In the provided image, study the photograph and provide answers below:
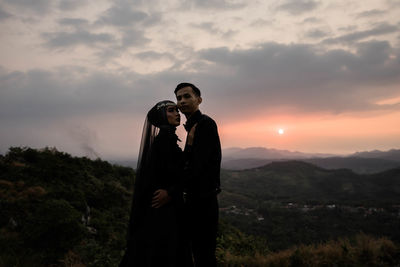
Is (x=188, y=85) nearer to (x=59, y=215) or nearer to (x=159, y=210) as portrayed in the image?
(x=159, y=210)

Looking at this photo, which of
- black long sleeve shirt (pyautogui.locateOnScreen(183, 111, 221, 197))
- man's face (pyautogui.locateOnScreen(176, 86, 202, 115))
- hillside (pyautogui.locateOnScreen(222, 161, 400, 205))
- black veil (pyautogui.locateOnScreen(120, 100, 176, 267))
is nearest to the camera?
black long sleeve shirt (pyautogui.locateOnScreen(183, 111, 221, 197))

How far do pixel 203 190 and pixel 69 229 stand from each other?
5.03m

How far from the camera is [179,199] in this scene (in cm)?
315

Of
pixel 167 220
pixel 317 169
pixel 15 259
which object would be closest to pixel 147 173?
pixel 167 220

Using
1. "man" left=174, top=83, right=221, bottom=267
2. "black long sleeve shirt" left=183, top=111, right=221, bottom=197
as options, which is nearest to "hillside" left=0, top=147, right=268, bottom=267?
"man" left=174, top=83, right=221, bottom=267

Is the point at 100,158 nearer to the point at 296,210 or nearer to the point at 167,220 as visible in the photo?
the point at 167,220

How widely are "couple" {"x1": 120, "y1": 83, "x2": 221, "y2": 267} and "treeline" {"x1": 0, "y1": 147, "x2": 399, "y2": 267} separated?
2.67m

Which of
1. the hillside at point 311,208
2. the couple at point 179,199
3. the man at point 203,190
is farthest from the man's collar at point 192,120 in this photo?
the hillside at point 311,208

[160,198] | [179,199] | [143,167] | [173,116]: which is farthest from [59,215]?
[173,116]

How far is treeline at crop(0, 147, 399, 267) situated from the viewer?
522cm

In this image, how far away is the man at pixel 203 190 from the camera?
291cm

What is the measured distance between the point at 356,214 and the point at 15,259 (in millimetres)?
76605

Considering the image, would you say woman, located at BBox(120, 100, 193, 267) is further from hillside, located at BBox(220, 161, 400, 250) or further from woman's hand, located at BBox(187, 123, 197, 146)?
hillside, located at BBox(220, 161, 400, 250)

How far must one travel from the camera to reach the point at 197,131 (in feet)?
10.0
